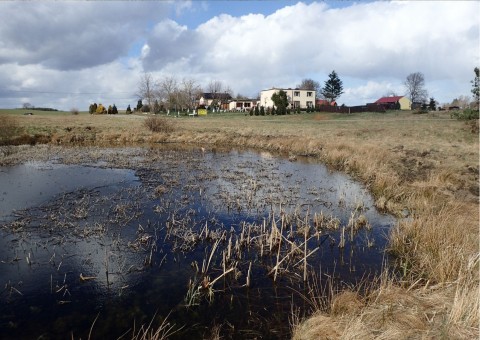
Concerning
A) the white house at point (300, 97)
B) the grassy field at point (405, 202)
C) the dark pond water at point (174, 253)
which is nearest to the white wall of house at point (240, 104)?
the white house at point (300, 97)

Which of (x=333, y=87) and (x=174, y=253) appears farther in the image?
(x=333, y=87)

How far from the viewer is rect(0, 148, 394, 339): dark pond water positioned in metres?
7.66

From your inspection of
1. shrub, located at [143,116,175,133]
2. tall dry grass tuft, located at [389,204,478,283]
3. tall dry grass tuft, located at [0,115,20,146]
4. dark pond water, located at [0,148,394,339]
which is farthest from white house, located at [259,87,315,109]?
tall dry grass tuft, located at [389,204,478,283]

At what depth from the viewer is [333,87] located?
107875 millimetres

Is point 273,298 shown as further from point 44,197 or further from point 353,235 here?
point 44,197

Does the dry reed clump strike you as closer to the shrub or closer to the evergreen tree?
the shrub

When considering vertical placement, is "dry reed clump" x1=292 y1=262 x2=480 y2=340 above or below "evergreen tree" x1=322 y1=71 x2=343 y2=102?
below

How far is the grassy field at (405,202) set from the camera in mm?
6504

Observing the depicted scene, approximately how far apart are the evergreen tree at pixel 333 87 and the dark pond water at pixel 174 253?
9380 centimetres

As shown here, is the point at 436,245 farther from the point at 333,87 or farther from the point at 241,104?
the point at 241,104

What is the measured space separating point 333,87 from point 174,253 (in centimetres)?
10566

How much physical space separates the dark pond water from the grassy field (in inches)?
42.8

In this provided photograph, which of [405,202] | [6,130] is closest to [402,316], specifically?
[405,202]

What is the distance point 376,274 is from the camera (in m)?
9.72
